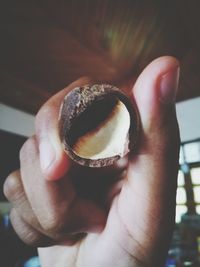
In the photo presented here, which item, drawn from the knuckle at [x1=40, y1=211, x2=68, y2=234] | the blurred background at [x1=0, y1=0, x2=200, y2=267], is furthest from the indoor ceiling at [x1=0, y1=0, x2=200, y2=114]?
the knuckle at [x1=40, y1=211, x2=68, y2=234]

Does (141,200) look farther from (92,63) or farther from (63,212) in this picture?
(92,63)

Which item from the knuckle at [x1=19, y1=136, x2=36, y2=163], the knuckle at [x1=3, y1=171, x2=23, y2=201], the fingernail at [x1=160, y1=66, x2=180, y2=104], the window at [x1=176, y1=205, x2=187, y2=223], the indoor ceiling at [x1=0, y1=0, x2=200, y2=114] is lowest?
the window at [x1=176, y1=205, x2=187, y2=223]

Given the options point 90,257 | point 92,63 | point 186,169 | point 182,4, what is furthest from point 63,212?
point 186,169

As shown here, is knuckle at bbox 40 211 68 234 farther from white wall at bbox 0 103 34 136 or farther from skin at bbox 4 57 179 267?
white wall at bbox 0 103 34 136

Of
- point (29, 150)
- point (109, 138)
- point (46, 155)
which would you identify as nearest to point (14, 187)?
point (29, 150)

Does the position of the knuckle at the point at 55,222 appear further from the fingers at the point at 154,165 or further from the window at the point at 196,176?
the window at the point at 196,176

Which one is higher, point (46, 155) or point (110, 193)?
point (46, 155)

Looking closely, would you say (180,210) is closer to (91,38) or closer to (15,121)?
(15,121)
